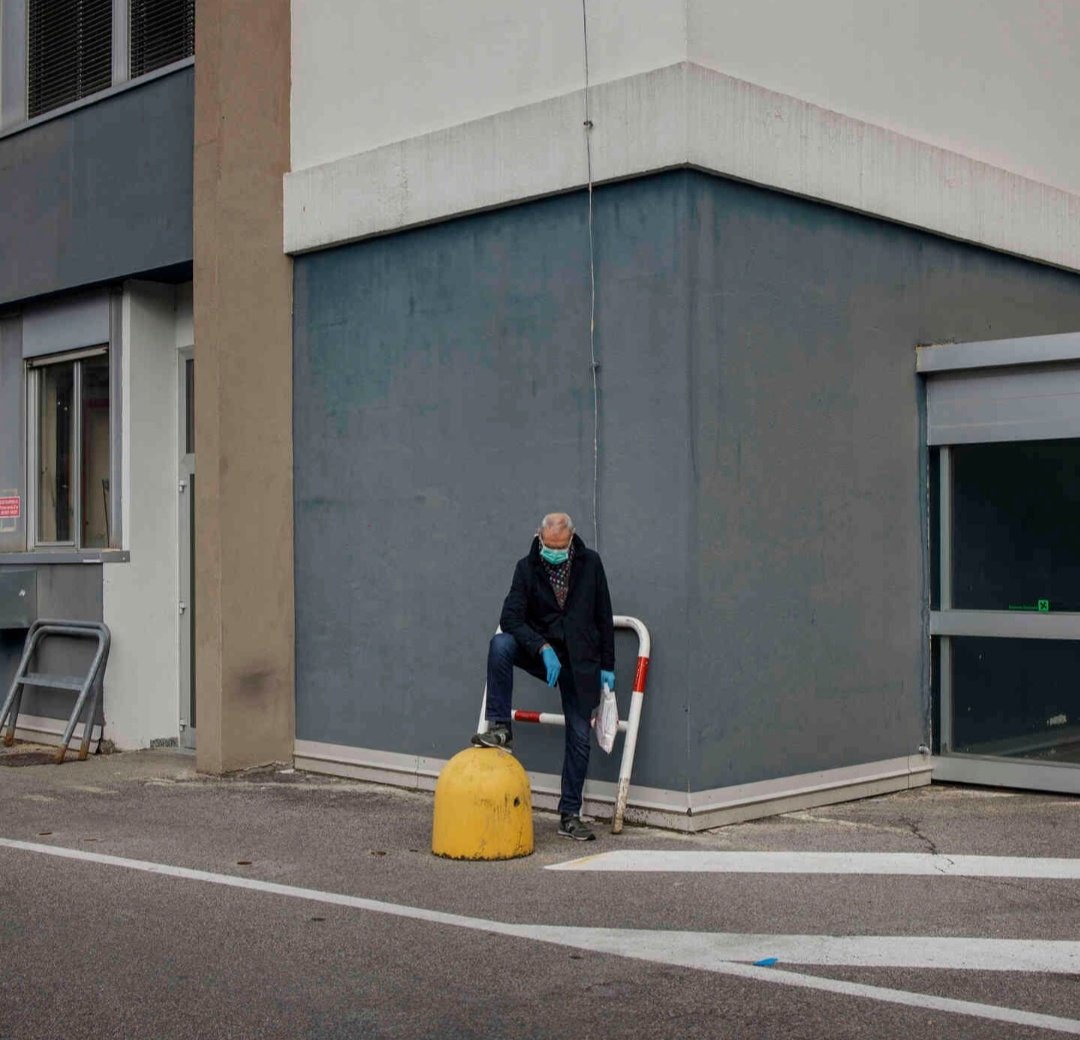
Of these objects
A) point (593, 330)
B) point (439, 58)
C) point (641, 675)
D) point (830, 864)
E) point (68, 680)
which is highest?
point (439, 58)

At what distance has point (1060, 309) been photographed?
12.3m

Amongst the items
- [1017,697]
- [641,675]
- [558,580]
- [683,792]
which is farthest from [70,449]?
[1017,697]

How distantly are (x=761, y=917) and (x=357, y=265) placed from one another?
6.12m

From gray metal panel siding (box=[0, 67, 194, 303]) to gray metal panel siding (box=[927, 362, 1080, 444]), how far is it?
590 centimetres

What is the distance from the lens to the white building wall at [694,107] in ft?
31.0

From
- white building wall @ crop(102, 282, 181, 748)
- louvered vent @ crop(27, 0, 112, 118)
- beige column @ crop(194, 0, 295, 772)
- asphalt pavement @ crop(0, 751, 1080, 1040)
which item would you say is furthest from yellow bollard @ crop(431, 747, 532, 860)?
louvered vent @ crop(27, 0, 112, 118)

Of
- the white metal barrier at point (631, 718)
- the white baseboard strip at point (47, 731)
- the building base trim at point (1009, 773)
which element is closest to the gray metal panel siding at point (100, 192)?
the white baseboard strip at point (47, 731)

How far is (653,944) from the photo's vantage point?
647 centimetres

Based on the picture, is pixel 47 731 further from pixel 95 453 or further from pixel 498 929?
pixel 498 929

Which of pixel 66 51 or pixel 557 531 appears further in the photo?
pixel 66 51

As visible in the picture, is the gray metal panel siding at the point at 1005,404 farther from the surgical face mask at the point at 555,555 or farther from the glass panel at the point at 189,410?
the glass panel at the point at 189,410

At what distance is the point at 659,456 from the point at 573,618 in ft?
3.82

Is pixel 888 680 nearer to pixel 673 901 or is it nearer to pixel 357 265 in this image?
pixel 673 901

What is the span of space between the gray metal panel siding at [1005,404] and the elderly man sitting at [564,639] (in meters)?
3.32
